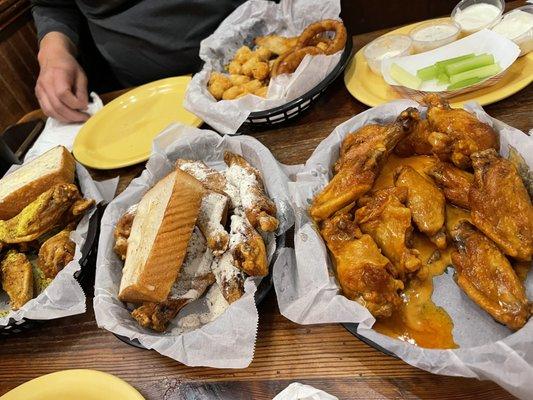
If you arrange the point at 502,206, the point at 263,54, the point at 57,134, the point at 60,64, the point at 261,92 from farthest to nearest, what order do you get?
the point at 60,64, the point at 57,134, the point at 263,54, the point at 261,92, the point at 502,206

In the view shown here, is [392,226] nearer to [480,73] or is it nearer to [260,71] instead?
[480,73]

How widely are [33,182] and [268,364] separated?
1309 millimetres

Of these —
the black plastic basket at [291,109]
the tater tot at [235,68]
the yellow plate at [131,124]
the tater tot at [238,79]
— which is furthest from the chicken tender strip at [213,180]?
the tater tot at [235,68]

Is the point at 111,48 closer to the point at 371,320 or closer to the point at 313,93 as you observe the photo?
the point at 313,93

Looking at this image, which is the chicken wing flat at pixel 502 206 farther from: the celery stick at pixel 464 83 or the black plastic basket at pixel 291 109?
the black plastic basket at pixel 291 109

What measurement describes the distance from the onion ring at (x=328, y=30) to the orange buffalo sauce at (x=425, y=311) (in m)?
0.98

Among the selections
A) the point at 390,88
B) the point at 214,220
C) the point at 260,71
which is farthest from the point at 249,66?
the point at 214,220

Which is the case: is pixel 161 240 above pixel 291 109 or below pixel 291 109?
above

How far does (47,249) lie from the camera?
1736 mm

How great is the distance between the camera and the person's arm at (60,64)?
8.99 ft

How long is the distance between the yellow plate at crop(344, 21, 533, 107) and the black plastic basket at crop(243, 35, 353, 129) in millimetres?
86

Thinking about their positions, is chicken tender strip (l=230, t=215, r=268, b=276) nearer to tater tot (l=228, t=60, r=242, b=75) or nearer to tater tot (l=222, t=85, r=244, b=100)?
tater tot (l=222, t=85, r=244, b=100)

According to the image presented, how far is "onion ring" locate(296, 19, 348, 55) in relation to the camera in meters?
2.10

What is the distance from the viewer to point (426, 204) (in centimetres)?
138
